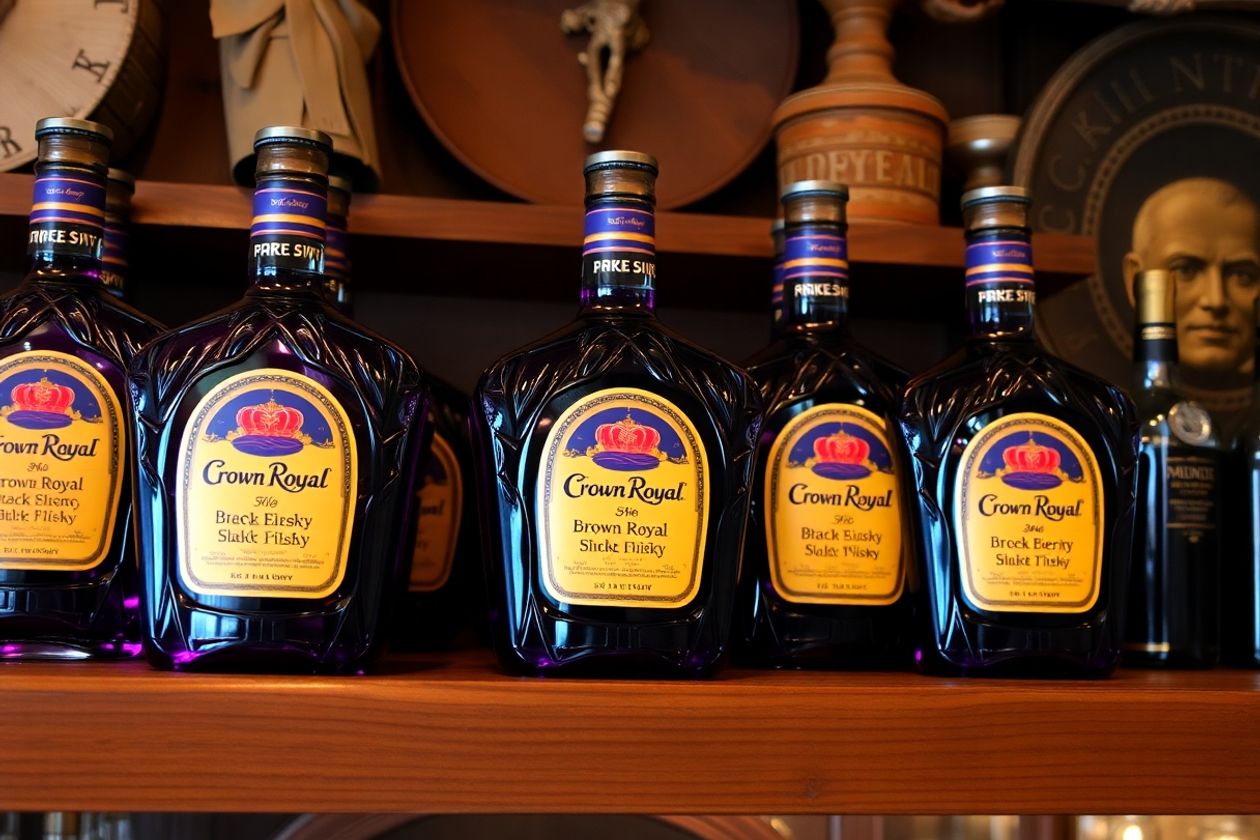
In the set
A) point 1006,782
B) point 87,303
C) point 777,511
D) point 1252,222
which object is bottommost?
point 1006,782

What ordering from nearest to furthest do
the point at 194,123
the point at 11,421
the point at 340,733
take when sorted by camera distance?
the point at 340,733 < the point at 11,421 < the point at 194,123

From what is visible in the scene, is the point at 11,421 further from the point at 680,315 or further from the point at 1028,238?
the point at 1028,238

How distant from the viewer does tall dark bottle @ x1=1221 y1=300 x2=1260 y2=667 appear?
1020 millimetres

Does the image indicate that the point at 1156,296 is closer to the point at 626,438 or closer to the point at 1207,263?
the point at 1207,263

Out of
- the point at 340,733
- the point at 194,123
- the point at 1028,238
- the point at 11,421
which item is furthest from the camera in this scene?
the point at 194,123

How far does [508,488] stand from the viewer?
2.78ft

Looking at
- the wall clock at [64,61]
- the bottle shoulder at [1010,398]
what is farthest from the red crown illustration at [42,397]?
the bottle shoulder at [1010,398]

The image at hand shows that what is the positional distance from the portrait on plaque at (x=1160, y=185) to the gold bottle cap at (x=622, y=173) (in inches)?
19.1

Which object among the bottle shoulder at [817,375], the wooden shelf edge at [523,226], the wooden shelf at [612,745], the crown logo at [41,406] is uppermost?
the wooden shelf edge at [523,226]

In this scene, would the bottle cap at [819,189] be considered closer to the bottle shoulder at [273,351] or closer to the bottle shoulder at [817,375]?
the bottle shoulder at [817,375]

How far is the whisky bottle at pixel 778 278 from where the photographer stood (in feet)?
3.34

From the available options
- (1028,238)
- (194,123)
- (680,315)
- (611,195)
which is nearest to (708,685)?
(611,195)

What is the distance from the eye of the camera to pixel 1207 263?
48.9 inches

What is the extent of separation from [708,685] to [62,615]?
45 cm
